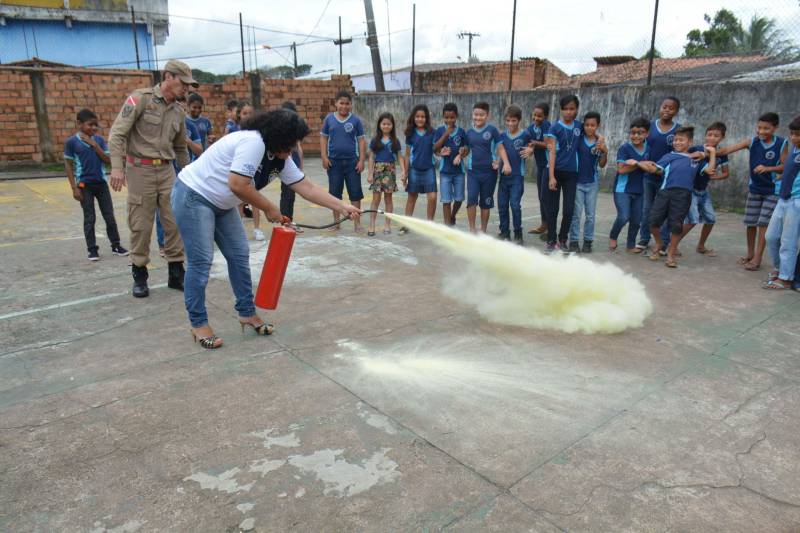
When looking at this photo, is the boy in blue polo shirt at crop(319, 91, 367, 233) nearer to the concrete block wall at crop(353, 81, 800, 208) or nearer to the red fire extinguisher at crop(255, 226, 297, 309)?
the red fire extinguisher at crop(255, 226, 297, 309)

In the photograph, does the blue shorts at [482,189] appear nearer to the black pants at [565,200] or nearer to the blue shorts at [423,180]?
the blue shorts at [423,180]

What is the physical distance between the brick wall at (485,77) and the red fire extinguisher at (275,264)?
68.9 feet

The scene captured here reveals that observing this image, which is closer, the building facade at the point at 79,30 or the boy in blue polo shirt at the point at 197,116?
the boy in blue polo shirt at the point at 197,116

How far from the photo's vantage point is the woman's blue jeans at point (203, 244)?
389 centimetres

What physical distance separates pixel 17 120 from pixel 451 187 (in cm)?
1321

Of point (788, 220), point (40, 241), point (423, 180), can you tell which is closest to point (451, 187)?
point (423, 180)

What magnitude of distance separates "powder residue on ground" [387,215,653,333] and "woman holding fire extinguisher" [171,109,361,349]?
141 cm

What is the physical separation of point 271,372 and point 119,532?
4.85 ft

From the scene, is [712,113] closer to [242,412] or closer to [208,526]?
[242,412]

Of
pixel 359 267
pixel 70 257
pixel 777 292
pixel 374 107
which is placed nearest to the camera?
Result: pixel 777 292

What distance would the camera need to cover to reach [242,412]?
3154 millimetres

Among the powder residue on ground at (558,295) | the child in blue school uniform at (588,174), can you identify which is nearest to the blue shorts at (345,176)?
the child in blue school uniform at (588,174)

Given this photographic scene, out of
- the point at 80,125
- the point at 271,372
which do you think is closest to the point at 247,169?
the point at 271,372

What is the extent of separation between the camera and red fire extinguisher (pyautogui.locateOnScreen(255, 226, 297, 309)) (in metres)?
4.02
